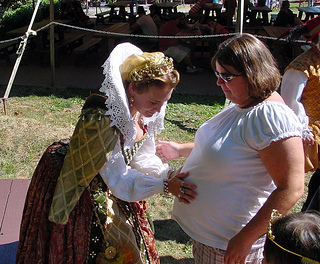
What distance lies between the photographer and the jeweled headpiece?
1812 millimetres

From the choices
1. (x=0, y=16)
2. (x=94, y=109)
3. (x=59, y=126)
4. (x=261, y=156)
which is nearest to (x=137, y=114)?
(x=94, y=109)

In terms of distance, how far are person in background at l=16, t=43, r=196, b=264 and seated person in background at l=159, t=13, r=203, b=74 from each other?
20.6 ft

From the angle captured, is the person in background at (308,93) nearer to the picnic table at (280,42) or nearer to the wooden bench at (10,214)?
the wooden bench at (10,214)

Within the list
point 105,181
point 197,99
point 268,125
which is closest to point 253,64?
point 268,125

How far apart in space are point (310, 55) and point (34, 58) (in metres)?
7.88

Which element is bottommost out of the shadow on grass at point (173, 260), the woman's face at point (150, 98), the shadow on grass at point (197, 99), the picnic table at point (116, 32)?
the shadow on grass at point (197, 99)

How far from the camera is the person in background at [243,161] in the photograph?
5.09ft

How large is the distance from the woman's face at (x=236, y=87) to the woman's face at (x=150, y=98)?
0.91 feet

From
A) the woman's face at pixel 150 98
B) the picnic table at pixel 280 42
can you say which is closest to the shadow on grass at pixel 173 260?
the woman's face at pixel 150 98

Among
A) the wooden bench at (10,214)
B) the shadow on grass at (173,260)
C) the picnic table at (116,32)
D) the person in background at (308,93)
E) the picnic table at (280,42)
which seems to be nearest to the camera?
the person in background at (308,93)

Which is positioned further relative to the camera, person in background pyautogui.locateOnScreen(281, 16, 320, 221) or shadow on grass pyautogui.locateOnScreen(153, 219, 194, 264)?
shadow on grass pyautogui.locateOnScreen(153, 219, 194, 264)

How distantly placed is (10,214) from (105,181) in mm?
1657

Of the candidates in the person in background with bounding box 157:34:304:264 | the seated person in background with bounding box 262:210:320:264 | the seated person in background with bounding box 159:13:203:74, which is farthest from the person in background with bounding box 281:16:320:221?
the seated person in background with bounding box 159:13:203:74

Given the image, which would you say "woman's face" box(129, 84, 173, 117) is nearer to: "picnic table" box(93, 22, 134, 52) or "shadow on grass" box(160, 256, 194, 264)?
"shadow on grass" box(160, 256, 194, 264)
